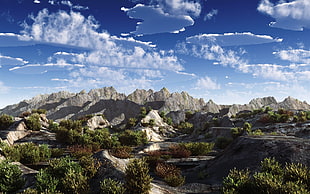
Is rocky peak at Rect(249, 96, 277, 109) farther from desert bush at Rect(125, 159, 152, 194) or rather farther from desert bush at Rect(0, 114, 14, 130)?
desert bush at Rect(125, 159, 152, 194)

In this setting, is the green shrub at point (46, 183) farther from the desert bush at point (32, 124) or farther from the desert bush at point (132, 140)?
the desert bush at point (32, 124)

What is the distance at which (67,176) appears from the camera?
8.03m

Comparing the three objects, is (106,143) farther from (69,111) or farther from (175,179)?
(69,111)

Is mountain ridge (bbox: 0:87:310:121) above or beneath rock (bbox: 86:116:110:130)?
above

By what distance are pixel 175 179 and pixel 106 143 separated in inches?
508

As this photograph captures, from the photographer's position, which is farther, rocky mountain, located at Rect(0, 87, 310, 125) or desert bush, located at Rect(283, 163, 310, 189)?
Answer: rocky mountain, located at Rect(0, 87, 310, 125)

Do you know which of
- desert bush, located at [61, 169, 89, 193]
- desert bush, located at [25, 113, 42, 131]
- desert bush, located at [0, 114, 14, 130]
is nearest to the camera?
desert bush, located at [61, 169, 89, 193]

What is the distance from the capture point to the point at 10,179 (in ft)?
30.0

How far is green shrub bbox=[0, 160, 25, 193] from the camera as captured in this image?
8902 millimetres

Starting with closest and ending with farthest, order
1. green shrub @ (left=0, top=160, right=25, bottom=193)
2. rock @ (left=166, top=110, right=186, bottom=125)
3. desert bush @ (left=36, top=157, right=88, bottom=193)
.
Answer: desert bush @ (left=36, top=157, right=88, bottom=193)
green shrub @ (left=0, top=160, right=25, bottom=193)
rock @ (left=166, top=110, right=186, bottom=125)

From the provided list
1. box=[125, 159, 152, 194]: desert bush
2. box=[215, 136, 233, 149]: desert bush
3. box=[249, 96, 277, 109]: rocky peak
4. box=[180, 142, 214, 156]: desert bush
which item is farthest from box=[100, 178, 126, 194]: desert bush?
box=[249, 96, 277, 109]: rocky peak

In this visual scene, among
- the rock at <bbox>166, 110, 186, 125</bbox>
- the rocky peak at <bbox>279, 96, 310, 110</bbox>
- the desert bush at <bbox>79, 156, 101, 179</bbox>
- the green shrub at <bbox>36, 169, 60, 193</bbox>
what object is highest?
the rocky peak at <bbox>279, 96, 310, 110</bbox>

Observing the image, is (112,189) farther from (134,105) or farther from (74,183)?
(134,105)

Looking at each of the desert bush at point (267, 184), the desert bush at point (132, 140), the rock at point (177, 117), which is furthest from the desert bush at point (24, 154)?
the rock at point (177, 117)
